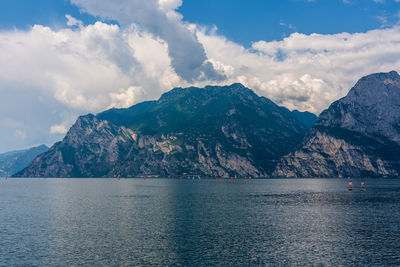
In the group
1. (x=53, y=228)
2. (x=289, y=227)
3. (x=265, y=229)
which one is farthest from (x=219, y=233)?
(x=53, y=228)

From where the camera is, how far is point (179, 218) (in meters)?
96.3

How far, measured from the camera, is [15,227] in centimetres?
8394

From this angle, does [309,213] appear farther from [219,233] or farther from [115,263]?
[115,263]

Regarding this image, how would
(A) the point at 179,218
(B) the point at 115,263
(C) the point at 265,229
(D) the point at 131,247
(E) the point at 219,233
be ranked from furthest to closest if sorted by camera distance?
(A) the point at 179,218, (C) the point at 265,229, (E) the point at 219,233, (D) the point at 131,247, (B) the point at 115,263

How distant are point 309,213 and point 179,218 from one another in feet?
138

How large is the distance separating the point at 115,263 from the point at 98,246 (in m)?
12.6

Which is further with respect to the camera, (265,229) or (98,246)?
(265,229)

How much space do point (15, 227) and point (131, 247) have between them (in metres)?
39.5

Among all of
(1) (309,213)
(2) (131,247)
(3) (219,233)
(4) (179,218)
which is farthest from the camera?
(1) (309,213)

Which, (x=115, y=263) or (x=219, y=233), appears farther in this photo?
(x=219, y=233)

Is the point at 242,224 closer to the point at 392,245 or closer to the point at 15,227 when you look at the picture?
the point at 392,245

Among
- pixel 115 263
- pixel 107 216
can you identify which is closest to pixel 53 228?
pixel 107 216

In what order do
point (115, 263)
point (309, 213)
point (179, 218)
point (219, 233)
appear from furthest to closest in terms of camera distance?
1. point (309, 213)
2. point (179, 218)
3. point (219, 233)
4. point (115, 263)

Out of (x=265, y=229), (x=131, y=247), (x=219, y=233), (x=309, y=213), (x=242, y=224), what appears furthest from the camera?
(x=309, y=213)
